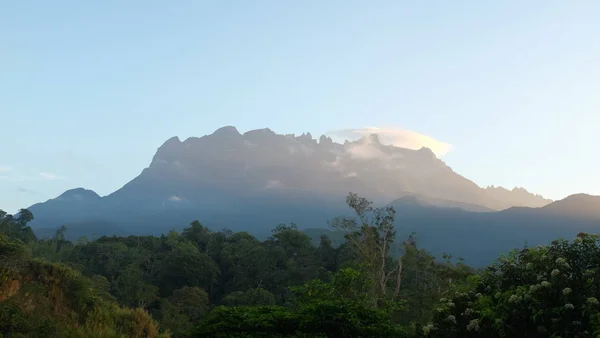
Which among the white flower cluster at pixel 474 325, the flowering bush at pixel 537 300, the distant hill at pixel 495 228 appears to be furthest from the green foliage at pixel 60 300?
the distant hill at pixel 495 228

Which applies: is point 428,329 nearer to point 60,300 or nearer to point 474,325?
point 474,325

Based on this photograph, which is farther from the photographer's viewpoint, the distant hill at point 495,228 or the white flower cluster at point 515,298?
the distant hill at point 495,228

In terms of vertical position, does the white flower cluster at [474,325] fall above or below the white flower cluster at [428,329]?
above

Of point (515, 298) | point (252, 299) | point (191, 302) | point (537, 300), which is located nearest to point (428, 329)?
point (515, 298)

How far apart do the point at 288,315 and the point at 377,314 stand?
2.04 meters

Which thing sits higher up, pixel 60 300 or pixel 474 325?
pixel 60 300

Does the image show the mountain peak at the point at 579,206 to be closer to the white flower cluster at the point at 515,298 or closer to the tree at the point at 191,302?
the tree at the point at 191,302

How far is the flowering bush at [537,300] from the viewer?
730 centimetres

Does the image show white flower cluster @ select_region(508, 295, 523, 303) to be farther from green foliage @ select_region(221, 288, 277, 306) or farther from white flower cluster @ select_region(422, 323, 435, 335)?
green foliage @ select_region(221, 288, 277, 306)

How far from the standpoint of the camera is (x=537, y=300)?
7.58m

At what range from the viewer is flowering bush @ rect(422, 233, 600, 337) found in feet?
24.0

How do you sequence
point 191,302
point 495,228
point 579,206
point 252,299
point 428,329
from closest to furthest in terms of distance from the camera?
1. point 428,329
2. point 191,302
3. point 252,299
4. point 579,206
5. point 495,228

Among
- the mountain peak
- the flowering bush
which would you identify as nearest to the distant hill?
the mountain peak

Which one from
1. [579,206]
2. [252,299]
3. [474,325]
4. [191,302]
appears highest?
[579,206]
